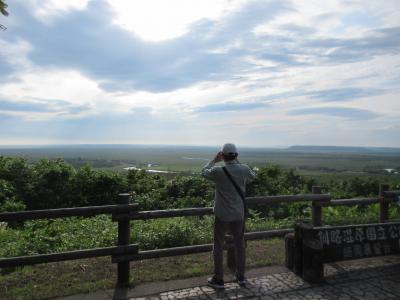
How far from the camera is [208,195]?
47.6ft

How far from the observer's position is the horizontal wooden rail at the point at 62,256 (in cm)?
478

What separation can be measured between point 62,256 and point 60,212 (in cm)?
60

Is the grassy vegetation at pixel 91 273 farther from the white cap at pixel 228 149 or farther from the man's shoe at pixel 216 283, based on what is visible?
the white cap at pixel 228 149

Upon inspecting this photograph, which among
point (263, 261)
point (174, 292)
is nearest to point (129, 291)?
point (174, 292)

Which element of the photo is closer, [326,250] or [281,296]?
[281,296]

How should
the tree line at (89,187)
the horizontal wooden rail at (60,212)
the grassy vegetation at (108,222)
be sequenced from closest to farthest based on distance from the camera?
the horizontal wooden rail at (60,212) → the grassy vegetation at (108,222) → the tree line at (89,187)

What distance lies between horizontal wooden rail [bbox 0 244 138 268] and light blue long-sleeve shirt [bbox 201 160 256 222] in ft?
4.53

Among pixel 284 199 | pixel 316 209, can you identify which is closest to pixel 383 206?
pixel 316 209

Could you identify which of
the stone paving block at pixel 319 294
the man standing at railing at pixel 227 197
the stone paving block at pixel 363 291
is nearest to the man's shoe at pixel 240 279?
the man standing at railing at pixel 227 197

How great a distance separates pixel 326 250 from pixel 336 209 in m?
7.09

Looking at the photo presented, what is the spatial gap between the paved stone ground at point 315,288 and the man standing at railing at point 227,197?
0.23 metres

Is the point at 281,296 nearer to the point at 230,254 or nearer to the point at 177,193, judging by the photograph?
the point at 230,254

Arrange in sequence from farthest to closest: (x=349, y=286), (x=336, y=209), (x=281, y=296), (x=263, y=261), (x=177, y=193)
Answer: (x=177, y=193) → (x=336, y=209) → (x=263, y=261) → (x=349, y=286) → (x=281, y=296)

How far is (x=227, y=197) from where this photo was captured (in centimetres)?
498
